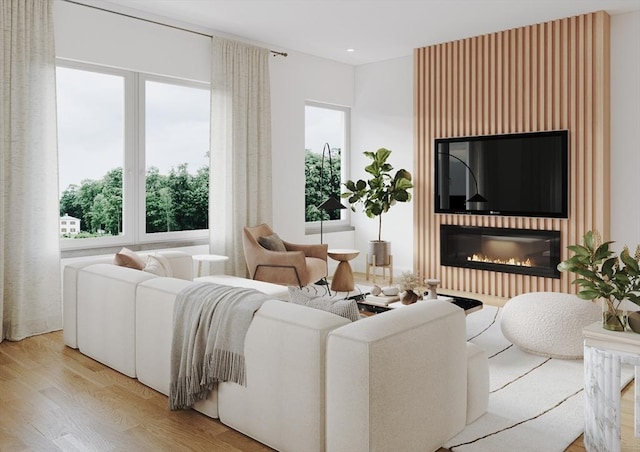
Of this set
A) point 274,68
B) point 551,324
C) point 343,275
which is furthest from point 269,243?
point 551,324

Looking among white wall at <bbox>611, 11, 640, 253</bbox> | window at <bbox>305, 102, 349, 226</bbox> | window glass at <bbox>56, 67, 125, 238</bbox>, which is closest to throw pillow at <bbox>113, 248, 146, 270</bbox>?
window glass at <bbox>56, 67, 125, 238</bbox>


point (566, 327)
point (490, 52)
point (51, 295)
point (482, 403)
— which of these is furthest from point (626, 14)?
point (51, 295)

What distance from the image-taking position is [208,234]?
232 inches

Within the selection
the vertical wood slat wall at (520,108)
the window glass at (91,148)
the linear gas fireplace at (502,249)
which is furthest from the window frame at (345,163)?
the window glass at (91,148)

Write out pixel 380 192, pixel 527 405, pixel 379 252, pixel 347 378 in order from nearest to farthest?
pixel 347 378 → pixel 527 405 → pixel 380 192 → pixel 379 252

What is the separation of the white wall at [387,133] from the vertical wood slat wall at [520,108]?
36 cm

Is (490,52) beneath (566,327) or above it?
above

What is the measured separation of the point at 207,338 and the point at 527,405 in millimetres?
1743

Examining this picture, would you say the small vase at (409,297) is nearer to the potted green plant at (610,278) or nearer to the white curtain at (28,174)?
the potted green plant at (610,278)

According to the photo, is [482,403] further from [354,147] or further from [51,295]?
[354,147]

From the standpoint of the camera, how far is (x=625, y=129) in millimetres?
5301

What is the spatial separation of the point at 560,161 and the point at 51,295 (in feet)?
16.0

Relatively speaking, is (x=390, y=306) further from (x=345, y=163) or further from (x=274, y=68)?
(x=345, y=163)

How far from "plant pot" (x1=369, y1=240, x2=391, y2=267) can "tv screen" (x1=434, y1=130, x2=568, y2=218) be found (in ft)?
2.81
